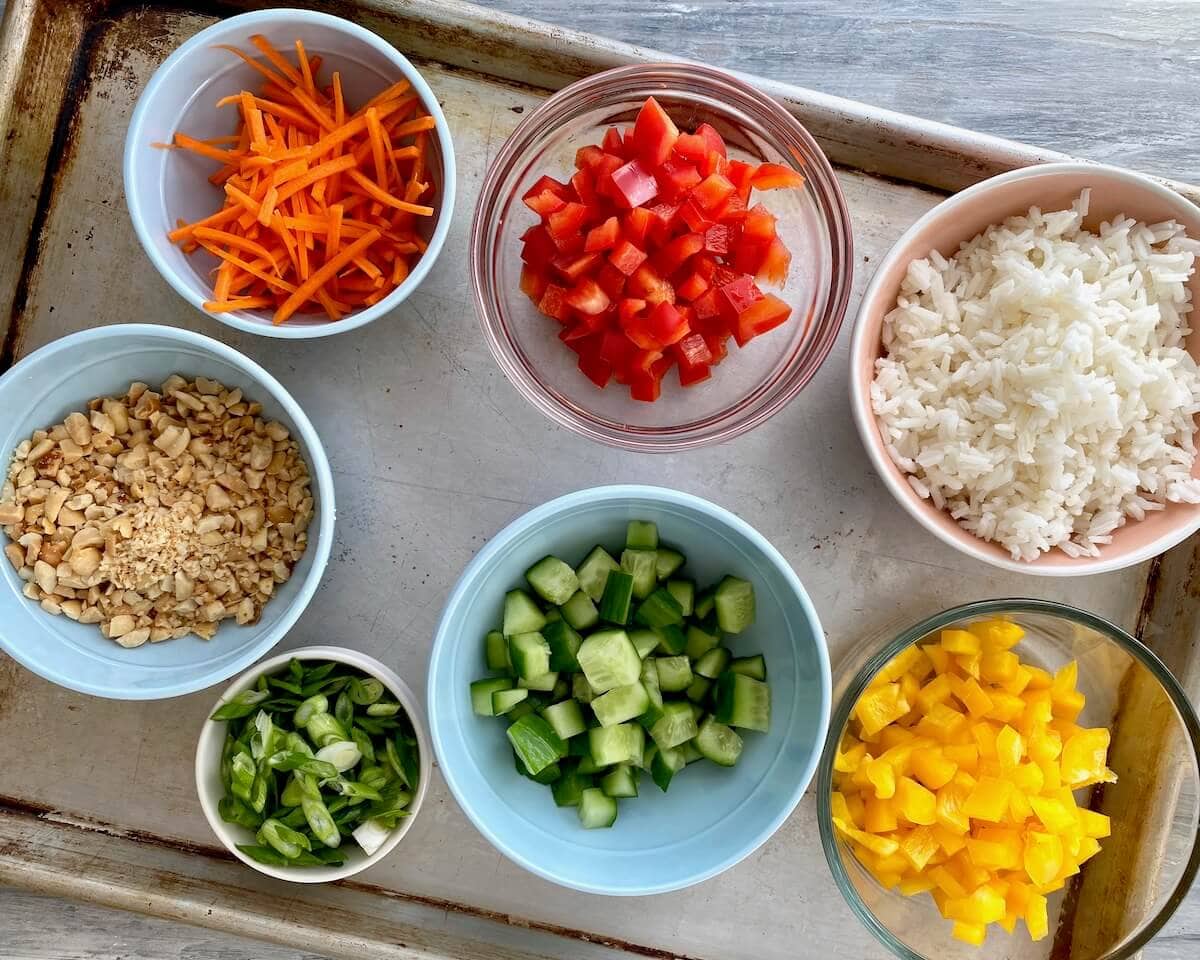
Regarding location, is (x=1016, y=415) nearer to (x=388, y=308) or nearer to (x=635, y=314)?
(x=635, y=314)

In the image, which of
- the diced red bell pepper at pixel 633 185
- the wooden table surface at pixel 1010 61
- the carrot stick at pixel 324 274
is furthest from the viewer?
the wooden table surface at pixel 1010 61

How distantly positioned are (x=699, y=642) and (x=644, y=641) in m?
0.09

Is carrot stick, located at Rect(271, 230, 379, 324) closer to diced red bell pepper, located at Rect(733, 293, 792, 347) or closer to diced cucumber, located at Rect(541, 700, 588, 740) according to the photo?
diced red bell pepper, located at Rect(733, 293, 792, 347)

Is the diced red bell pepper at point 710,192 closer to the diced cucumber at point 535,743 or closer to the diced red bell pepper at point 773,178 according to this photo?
the diced red bell pepper at point 773,178

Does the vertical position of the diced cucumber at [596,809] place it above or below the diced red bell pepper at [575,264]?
below

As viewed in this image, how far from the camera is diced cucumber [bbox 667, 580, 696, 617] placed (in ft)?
4.81

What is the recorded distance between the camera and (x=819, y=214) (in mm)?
1505

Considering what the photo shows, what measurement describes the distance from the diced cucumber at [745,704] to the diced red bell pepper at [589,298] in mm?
567

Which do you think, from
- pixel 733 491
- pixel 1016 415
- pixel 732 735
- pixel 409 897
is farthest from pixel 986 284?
pixel 409 897

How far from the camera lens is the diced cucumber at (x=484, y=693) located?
1.41 meters

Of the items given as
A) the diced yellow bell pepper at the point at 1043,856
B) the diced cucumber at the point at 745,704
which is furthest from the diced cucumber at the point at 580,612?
the diced yellow bell pepper at the point at 1043,856

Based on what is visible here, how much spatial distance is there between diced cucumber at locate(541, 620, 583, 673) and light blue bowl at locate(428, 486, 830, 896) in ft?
0.31

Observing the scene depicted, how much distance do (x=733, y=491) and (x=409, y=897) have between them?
32.6 inches

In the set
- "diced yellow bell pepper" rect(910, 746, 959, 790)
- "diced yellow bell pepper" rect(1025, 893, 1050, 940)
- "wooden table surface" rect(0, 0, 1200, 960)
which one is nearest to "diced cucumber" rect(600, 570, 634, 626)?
"diced yellow bell pepper" rect(910, 746, 959, 790)
